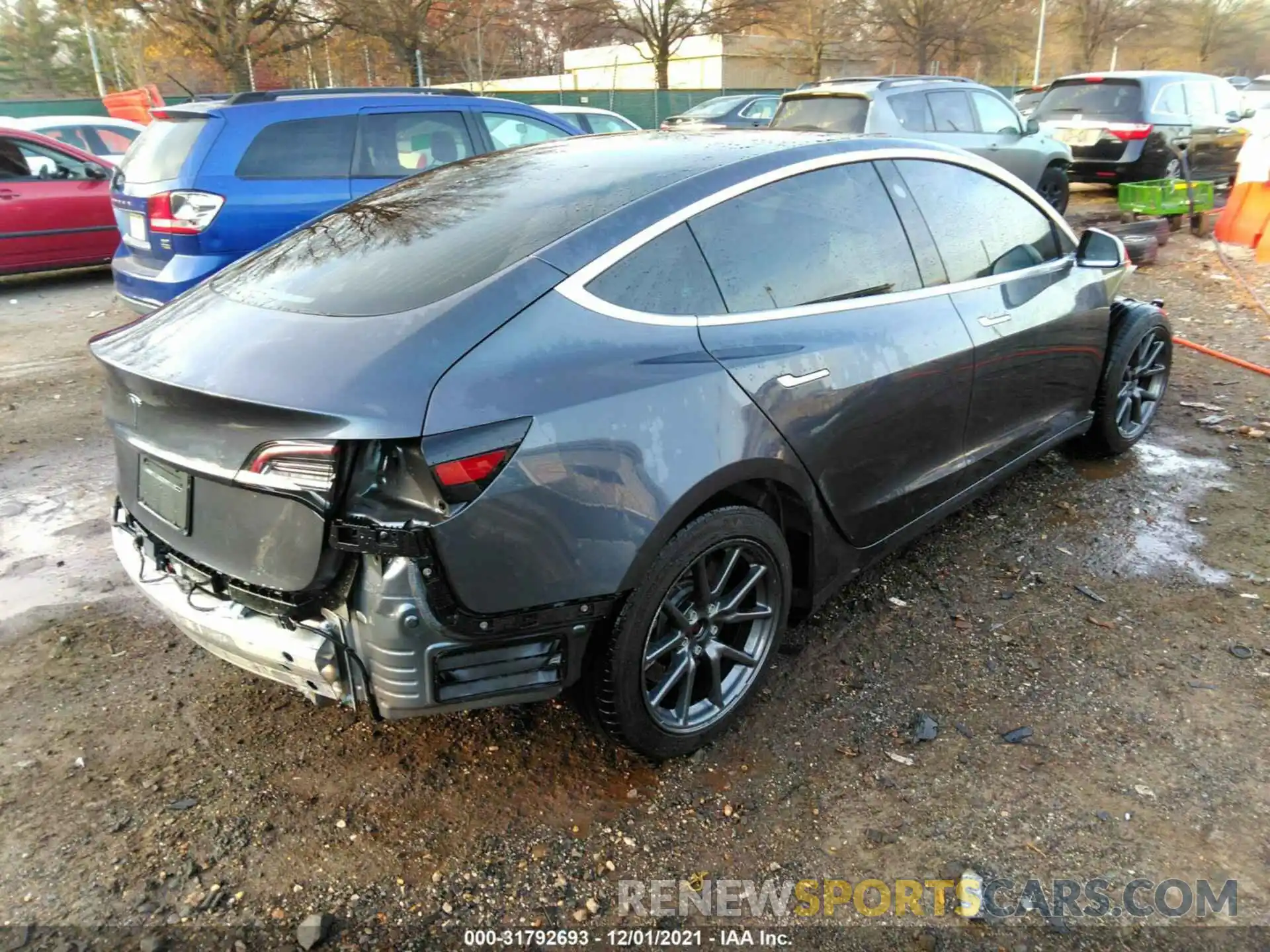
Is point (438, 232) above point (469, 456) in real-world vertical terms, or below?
above

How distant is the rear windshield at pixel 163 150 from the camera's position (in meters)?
6.41

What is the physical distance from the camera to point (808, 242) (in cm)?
296

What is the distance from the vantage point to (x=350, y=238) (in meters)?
2.90

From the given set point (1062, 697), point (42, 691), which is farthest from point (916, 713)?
point (42, 691)

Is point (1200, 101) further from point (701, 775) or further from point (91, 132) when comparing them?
point (91, 132)

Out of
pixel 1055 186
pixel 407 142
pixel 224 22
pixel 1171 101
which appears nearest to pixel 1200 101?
pixel 1171 101

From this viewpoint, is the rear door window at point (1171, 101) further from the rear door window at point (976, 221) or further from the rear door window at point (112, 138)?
the rear door window at point (112, 138)

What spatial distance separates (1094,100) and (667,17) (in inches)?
700

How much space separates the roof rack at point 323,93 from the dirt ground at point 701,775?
411 cm

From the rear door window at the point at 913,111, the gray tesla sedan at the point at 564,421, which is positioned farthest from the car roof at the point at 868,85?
the gray tesla sedan at the point at 564,421

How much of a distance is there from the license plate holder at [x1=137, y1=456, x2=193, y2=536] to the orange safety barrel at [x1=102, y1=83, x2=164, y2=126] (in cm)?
1913

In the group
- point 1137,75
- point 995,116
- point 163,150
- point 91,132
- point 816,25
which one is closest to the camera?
point 163,150

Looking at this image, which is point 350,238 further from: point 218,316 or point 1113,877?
point 1113,877

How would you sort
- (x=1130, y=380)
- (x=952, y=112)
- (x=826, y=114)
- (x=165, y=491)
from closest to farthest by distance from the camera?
(x=165, y=491) → (x=1130, y=380) → (x=826, y=114) → (x=952, y=112)
